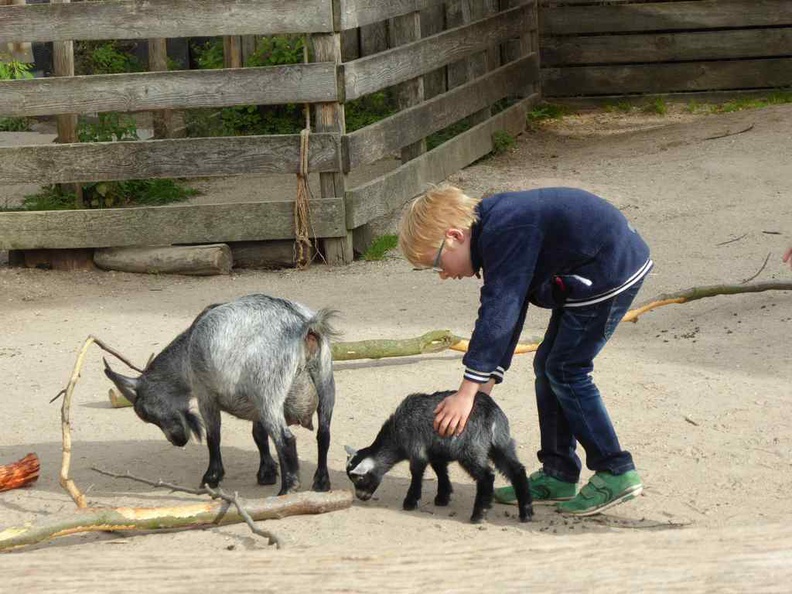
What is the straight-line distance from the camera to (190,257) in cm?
830

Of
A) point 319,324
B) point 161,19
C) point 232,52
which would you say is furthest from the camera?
point 232,52

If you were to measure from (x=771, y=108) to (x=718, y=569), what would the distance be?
11.2 meters

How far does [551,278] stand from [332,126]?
451cm

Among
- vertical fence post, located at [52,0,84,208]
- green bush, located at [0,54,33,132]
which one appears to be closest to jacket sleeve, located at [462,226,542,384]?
vertical fence post, located at [52,0,84,208]

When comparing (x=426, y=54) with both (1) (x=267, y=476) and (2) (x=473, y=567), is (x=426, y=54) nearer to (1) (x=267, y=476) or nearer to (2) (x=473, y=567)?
(1) (x=267, y=476)

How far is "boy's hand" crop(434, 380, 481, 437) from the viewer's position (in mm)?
3863

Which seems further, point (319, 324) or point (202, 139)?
point (202, 139)

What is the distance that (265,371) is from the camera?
14.2 ft

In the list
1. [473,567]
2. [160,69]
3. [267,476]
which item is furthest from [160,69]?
[473,567]

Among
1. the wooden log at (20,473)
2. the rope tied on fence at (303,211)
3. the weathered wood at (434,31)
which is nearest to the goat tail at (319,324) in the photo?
the wooden log at (20,473)

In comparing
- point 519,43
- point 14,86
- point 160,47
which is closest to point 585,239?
point 14,86

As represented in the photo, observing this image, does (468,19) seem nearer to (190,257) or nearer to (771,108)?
(771,108)

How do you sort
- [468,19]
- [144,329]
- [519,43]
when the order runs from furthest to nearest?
[519,43] < [468,19] < [144,329]

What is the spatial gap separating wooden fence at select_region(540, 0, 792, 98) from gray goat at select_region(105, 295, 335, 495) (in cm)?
1057
